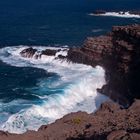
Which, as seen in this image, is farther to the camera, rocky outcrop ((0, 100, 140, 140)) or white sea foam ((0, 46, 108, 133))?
white sea foam ((0, 46, 108, 133))

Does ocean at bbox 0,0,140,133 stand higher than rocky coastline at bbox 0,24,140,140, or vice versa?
rocky coastline at bbox 0,24,140,140

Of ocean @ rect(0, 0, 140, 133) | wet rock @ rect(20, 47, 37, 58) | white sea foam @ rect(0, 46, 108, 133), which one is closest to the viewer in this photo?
white sea foam @ rect(0, 46, 108, 133)

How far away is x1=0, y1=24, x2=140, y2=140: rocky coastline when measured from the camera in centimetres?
2989

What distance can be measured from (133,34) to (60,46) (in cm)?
2663

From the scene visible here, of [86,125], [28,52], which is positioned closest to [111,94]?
[86,125]

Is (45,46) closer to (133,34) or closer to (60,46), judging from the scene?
(60,46)

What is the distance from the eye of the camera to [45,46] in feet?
272

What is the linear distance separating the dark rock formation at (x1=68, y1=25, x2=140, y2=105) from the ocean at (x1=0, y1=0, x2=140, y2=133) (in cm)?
147

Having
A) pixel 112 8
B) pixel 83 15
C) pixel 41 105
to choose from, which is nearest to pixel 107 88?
pixel 41 105

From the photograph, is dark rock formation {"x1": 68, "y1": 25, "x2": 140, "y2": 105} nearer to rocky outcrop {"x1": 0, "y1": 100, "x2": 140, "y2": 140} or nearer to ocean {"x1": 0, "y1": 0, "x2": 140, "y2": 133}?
ocean {"x1": 0, "y1": 0, "x2": 140, "y2": 133}

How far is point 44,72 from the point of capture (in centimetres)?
6675

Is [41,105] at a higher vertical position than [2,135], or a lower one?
lower

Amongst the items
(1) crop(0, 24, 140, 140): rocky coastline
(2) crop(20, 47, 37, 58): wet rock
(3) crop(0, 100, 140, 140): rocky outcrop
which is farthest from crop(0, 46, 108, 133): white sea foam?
(3) crop(0, 100, 140, 140): rocky outcrop

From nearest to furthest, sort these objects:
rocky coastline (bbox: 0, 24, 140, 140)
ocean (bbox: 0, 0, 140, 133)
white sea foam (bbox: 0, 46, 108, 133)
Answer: rocky coastline (bbox: 0, 24, 140, 140), white sea foam (bbox: 0, 46, 108, 133), ocean (bbox: 0, 0, 140, 133)
